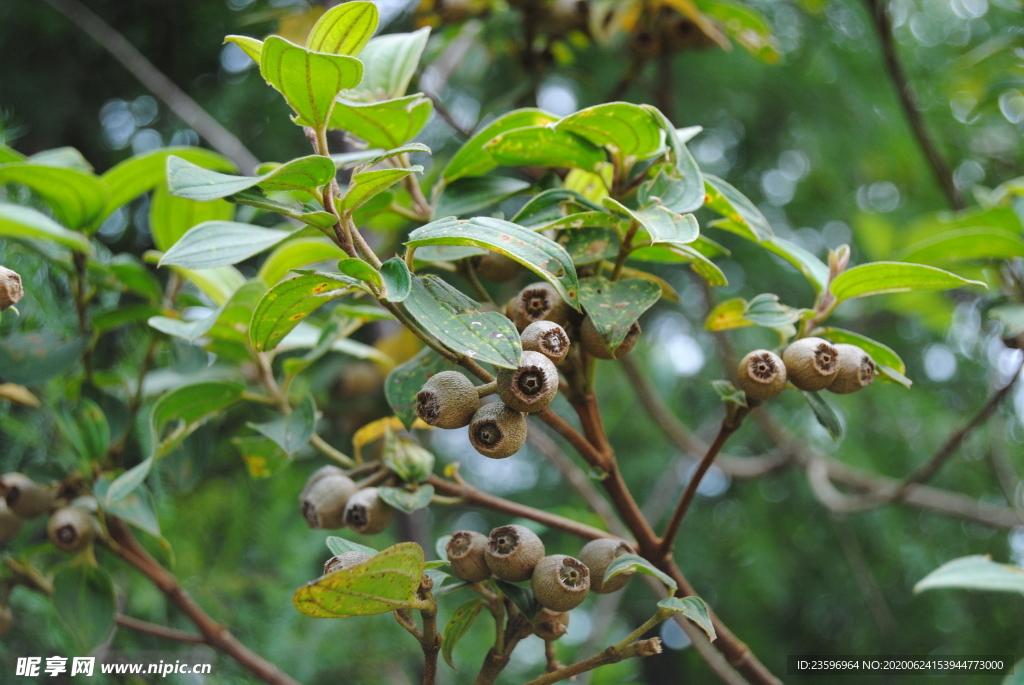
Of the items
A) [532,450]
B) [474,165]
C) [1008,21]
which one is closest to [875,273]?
[474,165]

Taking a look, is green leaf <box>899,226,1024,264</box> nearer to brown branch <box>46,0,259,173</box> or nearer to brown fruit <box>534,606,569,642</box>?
brown fruit <box>534,606,569,642</box>

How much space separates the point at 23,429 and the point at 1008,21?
226 cm

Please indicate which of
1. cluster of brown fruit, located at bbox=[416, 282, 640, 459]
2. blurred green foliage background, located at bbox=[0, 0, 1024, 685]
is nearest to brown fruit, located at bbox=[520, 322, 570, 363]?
cluster of brown fruit, located at bbox=[416, 282, 640, 459]

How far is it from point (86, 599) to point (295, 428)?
1.13 ft

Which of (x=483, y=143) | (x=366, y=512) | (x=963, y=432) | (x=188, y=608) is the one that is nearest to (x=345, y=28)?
(x=483, y=143)

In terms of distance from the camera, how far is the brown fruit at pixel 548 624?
1.85ft

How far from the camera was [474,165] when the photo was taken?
69 centimetres

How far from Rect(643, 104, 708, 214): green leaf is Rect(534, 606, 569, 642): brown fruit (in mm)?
321

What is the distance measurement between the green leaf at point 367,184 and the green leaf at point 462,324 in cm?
7

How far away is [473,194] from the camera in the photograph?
0.69m

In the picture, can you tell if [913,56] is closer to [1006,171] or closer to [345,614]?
[1006,171]

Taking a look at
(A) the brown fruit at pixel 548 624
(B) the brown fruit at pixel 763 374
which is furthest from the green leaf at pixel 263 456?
(B) the brown fruit at pixel 763 374

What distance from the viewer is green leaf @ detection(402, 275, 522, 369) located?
46 centimetres

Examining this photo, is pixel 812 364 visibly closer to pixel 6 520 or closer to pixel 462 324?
pixel 462 324
